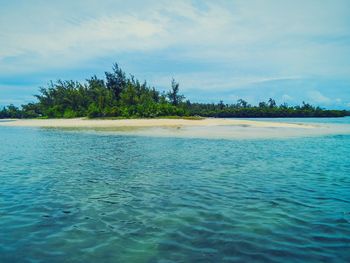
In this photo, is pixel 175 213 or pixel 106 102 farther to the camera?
pixel 106 102

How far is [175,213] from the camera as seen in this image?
789cm

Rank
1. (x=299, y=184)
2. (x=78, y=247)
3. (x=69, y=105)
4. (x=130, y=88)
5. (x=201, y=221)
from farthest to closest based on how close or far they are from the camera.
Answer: (x=69, y=105)
(x=130, y=88)
(x=299, y=184)
(x=201, y=221)
(x=78, y=247)

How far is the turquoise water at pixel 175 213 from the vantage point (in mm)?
5781

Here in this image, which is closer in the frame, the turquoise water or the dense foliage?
the turquoise water

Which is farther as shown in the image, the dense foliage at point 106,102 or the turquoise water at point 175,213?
the dense foliage at point 106,102

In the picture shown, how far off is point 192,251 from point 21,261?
2686 mm

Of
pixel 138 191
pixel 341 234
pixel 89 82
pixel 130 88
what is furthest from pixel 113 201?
pixel 89 82

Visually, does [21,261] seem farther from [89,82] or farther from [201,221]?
[89,82]

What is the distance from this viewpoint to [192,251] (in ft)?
18.9

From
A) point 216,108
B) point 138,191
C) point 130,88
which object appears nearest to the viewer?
point 138,191

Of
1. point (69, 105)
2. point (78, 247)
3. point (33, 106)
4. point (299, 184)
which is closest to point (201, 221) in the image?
point (78, 247)

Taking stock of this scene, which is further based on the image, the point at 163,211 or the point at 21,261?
the point at 163,211

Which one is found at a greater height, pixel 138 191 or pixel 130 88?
pixel 130 88

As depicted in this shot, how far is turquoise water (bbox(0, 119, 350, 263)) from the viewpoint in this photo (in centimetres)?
578
